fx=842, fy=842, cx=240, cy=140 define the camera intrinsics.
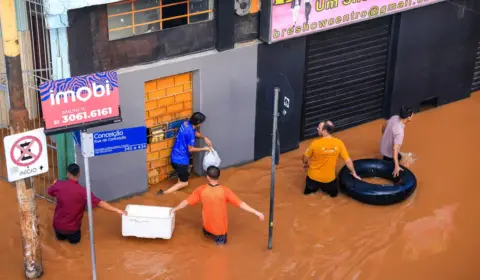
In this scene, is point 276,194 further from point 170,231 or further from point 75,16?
point 75,16

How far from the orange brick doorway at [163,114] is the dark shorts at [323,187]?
225 centimetres

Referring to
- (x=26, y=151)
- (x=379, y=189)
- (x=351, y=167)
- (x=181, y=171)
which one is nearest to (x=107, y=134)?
(x=26, y=151)

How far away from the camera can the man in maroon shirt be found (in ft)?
37.9

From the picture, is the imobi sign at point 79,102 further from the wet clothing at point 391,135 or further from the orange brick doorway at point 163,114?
the wet clothing at point 391,135

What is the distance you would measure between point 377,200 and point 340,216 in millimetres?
663

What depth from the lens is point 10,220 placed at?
12.7m

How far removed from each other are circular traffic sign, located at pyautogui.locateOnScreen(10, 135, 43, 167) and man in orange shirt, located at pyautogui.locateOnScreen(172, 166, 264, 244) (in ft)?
7.85

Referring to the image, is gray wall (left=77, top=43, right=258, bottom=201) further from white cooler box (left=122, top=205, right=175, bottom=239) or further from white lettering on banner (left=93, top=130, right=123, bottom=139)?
white lettering on banner (left=93, top=130, right=123, bottom=139)

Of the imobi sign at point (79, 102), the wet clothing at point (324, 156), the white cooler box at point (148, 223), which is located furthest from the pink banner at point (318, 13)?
the imobi sign at point (79, 102)

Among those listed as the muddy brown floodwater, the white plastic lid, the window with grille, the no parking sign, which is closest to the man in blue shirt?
the muddy brown floodwater

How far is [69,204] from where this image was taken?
11.6m

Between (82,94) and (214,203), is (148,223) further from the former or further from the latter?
(82,94)

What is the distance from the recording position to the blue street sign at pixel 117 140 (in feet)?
33.4

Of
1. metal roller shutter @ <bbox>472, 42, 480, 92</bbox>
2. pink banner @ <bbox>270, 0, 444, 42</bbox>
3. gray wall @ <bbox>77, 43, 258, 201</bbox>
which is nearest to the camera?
gray wall @ <bbox>77, 43, 258, 201</bbox>
